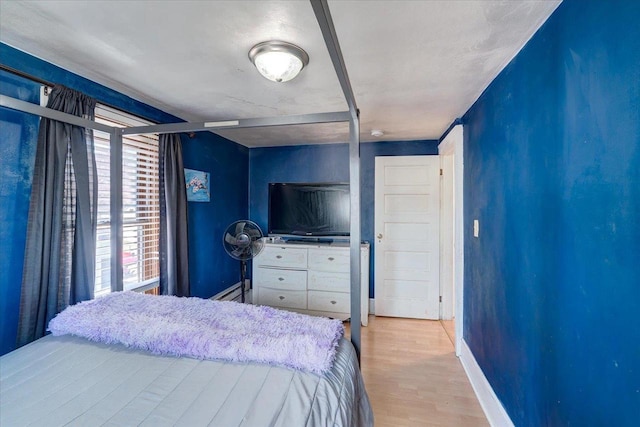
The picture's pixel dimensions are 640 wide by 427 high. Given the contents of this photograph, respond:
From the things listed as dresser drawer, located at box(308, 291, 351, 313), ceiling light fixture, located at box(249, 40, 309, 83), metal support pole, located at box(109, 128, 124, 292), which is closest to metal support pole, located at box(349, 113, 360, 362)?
ceiling light fixture, located at box(249, 40, 309, 83)

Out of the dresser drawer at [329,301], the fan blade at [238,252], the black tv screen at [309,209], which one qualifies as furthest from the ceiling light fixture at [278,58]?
the dresser drawer at [329,301]

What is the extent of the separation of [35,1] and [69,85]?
707 millimetres

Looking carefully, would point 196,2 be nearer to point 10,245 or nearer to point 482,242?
point 10,245

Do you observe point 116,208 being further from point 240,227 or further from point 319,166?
point 319,166

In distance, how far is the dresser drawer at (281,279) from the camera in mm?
3364

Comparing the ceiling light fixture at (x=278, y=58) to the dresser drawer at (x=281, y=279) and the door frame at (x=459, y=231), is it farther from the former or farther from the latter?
the dresser drawer at (x=281, y=279)

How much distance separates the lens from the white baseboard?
5.42 ft

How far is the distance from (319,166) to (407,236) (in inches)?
58.2

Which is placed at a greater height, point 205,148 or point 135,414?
point 205,148

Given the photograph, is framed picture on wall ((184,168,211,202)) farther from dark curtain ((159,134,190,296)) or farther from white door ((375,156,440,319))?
white door ((375,156,440,319))

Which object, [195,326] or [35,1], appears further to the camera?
[195,326]

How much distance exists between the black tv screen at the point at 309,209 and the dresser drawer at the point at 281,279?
503 mm

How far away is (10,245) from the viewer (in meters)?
1.48

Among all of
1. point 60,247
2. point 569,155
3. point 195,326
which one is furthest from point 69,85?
point 569,155
